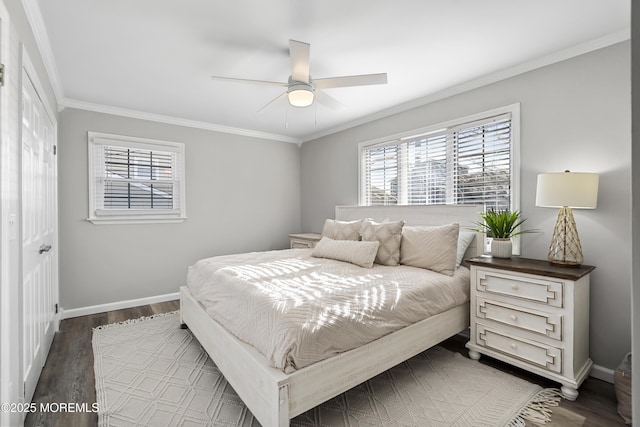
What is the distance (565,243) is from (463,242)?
0.81 meters

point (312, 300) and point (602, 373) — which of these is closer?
point (312, 300)

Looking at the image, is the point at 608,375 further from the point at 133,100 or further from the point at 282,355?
the point at 133,100

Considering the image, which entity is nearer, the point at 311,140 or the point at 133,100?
the point at 133,100

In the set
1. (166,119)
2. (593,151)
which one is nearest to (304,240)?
(166,119)

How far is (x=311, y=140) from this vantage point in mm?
5219

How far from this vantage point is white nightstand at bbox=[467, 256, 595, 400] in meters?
2.01

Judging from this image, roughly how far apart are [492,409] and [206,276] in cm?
232

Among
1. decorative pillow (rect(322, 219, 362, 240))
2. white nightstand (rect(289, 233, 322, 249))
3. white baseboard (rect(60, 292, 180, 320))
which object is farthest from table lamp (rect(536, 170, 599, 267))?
white baseboard (rect(60, 292, 180, 320))

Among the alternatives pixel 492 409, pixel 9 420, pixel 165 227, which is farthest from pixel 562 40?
pixel 165 227

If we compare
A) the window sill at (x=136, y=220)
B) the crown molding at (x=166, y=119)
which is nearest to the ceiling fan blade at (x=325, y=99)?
the crown molding at (x=166, y=119)

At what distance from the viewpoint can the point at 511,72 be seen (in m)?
2.72

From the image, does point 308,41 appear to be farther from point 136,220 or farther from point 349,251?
point 136,220

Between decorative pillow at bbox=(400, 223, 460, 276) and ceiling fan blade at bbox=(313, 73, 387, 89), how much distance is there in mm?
1425

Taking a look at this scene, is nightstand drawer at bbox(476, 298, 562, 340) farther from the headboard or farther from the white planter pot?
the headboard
